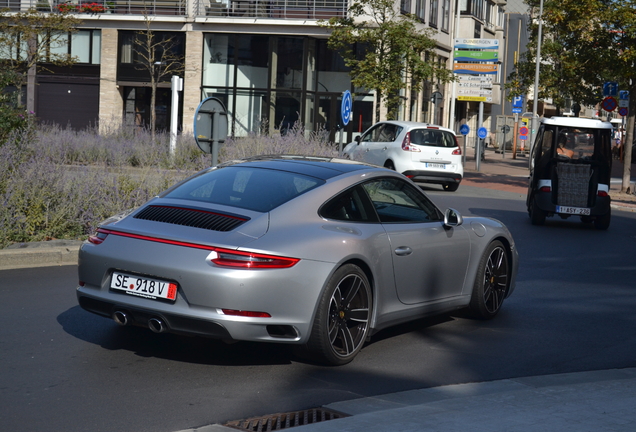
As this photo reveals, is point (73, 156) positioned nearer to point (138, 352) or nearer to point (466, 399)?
point (138, 352)

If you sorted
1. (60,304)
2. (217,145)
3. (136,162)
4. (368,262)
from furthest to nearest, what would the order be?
(136,162) → (217,145) → (60,304) → (368,262)

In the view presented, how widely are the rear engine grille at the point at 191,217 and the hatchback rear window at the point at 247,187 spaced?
0.23 meters

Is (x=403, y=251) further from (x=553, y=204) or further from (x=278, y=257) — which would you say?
(x=553, y=204)

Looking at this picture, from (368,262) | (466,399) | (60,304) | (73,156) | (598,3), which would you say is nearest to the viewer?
(466,399)

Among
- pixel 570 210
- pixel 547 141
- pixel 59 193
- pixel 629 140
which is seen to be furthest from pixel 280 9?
pixel 59 193

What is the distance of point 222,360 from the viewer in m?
5.98

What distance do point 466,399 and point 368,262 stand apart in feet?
4.24

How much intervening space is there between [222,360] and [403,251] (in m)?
1.54

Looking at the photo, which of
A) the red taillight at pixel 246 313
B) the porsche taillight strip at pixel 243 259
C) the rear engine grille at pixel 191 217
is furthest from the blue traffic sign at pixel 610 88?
the red taillight at pixel 246 313

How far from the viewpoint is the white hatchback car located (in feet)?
73.4

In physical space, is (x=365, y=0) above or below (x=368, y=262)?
above

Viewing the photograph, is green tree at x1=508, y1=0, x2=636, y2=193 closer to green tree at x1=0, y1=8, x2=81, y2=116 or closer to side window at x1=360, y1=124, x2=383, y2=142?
side window at x1=360, y1=124, x2=383, y2=142

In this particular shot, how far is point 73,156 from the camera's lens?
21.6 m

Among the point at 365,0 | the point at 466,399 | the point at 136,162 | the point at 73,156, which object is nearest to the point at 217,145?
the point at 466,399
